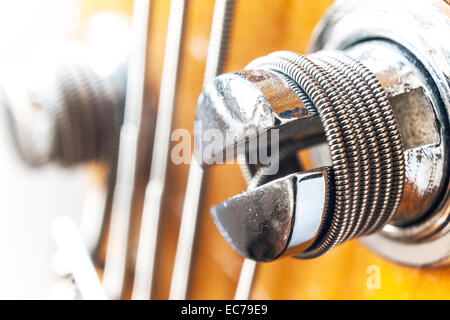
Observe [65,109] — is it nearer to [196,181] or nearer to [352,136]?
[196,181]

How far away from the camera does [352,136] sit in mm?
175

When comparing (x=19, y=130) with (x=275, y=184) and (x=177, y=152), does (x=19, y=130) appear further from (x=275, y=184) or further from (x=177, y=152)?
(x=275, y=184)

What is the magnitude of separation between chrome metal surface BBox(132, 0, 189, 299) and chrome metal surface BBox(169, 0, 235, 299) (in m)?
0.03

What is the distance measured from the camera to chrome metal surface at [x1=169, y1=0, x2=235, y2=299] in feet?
0.89

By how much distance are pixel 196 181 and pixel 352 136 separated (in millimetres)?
157

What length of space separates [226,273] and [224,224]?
0.17m

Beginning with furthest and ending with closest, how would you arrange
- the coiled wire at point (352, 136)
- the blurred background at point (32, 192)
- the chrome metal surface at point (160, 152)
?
the blurred background at point (32, 192)
the chrome metal surface at point (160, 152)
the coiled wire at point (352, 136)

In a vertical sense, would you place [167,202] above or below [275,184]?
below

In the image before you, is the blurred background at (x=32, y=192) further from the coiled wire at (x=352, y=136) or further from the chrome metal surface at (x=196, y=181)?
the coiled wire at (x=352, y=136)

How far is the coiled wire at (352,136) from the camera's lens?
18 centimetres

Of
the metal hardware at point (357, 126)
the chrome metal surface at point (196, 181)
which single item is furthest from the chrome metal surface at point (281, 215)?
the chrome metal surface at point (196, 181)

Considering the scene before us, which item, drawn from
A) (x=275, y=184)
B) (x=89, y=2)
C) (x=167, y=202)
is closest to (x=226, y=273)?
(x=167, y=202)

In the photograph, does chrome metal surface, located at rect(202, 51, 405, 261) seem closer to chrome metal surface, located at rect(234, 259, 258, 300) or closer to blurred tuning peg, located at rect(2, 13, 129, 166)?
chrome metal surface, located at rect(234, 259, 258, 300)

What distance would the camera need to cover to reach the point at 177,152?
1.22ft
